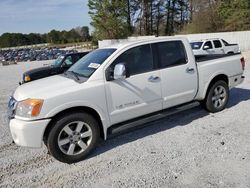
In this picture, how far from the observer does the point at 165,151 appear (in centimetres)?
429

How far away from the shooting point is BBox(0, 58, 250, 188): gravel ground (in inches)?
139

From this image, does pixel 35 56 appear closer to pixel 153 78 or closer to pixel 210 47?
pixel 210 47

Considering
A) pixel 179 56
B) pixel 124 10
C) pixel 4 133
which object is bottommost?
pixel 4 133

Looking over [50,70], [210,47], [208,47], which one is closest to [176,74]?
[50,70]

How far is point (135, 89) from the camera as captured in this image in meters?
4.60

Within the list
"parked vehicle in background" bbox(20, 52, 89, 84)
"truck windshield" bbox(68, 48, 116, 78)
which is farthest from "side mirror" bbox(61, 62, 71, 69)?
"truck windshield" bbox(68, 48, 116, 78)

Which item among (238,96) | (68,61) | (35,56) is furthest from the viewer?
(35,56)

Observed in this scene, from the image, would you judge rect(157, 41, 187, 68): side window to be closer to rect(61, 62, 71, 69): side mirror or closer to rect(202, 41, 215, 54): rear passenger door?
rect(61, 62, 71, 69): side mirror

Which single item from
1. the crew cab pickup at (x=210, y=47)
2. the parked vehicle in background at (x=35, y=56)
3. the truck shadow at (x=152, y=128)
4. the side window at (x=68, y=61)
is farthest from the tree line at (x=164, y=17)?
the truck shadow at (x=152, y=128)

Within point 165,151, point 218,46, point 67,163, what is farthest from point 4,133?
point 218,46

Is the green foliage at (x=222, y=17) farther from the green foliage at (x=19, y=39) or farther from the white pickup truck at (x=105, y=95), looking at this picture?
the green foliage at (x=19, y=39)

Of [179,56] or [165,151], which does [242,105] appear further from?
[165,151]

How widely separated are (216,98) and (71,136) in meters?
3.46

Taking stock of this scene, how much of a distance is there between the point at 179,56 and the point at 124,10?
142ft
